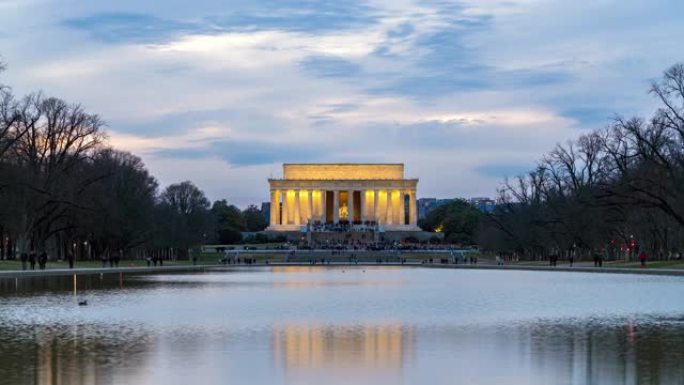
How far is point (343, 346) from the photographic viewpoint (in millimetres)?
21734

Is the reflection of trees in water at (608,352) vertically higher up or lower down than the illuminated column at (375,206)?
lower down

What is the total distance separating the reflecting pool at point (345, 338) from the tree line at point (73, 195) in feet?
88.6

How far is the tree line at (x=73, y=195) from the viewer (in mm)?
64938

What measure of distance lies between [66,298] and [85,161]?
4378 centimetres

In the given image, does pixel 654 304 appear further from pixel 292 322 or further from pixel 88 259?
pixel 88 259

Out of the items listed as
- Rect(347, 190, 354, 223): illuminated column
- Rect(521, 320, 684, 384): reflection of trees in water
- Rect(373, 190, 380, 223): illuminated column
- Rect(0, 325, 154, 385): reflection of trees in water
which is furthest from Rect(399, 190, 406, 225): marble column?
Rect(0, 325, 154, 385): reflection of trees in water

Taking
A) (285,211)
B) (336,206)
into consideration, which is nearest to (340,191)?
(336,206)

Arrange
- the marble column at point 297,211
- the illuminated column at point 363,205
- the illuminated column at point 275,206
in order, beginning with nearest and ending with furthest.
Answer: the illuminated column at point 275,206, the marble column at point 297,211, the illuminated column at point 363,205

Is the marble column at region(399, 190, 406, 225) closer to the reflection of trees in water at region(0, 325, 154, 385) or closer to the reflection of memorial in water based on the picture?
the reflection of memorial in water

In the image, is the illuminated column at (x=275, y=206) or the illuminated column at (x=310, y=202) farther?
the illuminated column at (x=310, y=202)

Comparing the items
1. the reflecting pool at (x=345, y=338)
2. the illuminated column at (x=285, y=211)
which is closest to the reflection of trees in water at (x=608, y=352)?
the reflecting pool at (x=345, y=338)

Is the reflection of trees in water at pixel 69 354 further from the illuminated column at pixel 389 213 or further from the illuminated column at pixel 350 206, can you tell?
the illuminated column at pixel 350 206

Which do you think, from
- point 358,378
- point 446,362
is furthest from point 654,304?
point 358,378

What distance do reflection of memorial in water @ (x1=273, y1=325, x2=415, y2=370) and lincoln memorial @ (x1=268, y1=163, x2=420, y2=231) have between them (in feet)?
435
